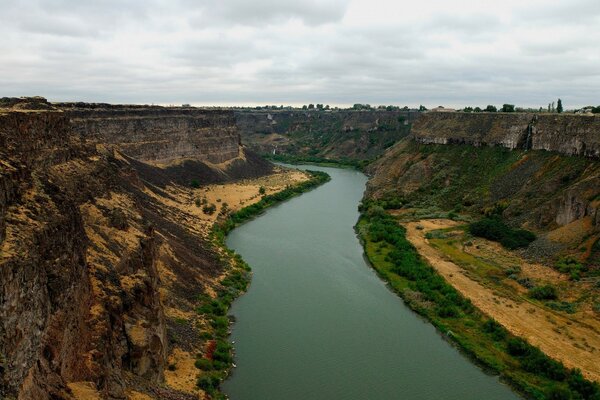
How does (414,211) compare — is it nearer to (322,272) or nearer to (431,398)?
(322,272)

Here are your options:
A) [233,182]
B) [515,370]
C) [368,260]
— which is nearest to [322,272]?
[368,260]

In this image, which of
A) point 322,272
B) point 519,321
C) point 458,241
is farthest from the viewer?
point 458,241

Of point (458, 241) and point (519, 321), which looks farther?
point (458, 241)

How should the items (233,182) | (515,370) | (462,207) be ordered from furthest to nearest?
(233,182)
(462,207)
(515,370)

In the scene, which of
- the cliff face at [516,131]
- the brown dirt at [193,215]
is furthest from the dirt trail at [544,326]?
the cliff face at [516,131]

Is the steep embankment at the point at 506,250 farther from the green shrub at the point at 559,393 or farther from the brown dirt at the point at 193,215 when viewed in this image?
the brown dirt at the point at 193,215

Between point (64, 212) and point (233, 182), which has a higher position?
point (64, 212)
